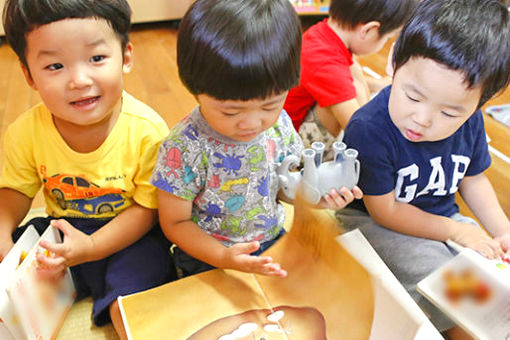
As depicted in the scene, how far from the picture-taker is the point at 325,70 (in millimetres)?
1108

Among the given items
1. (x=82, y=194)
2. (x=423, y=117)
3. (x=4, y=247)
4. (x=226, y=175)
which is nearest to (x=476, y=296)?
(x=423, y=117)

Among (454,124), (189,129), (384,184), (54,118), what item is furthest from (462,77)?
(54,118)

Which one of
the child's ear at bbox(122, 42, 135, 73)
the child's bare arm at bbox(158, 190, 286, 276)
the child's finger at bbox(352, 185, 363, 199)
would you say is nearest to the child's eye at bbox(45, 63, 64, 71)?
the child's ear at bbox(122, 42, 135, 73)

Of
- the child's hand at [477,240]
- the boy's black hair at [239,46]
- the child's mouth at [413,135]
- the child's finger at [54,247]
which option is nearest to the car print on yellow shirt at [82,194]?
the child's finger at [54,247]

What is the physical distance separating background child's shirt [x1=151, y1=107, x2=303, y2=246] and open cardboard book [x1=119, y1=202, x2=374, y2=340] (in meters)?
0.11

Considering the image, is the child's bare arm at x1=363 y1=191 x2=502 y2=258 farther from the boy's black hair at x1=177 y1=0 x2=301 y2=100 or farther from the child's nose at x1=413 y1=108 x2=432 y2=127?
the boy's black hair at x1=177 y1=0 x2=301 y2=100

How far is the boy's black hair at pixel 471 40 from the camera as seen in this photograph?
655mm

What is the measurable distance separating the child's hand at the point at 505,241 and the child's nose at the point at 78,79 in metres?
0.79

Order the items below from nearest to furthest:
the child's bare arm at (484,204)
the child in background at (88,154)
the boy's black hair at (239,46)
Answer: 1. the boy's black hair at (239,46)
2. the child in background at (88,154)
3. the child's bare arm at (484,204)

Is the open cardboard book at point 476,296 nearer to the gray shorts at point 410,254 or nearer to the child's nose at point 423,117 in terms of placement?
the gray shorts at point 410,254

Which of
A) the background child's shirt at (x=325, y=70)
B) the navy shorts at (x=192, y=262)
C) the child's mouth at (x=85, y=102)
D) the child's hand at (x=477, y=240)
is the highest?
→ the child's mouth at (x=85, y=102)

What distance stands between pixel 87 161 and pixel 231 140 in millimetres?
268

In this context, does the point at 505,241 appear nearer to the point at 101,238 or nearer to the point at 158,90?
the point at 101,238

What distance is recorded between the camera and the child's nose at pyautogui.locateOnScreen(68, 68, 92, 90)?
0.65 meters
